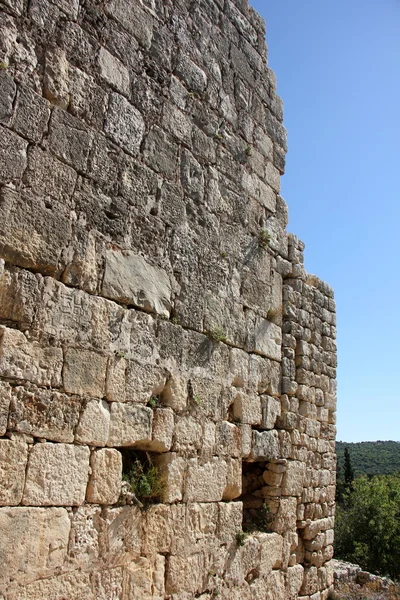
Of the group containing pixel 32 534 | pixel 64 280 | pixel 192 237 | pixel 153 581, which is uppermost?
pixel 192 237

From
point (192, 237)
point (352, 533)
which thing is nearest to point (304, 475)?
point (192, 237)

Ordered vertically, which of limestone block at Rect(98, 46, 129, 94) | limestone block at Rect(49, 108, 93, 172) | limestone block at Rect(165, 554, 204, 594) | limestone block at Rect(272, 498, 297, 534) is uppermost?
limestone block at Rect(98, 46, 129, 94)

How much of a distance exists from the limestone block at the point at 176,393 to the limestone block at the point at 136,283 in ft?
1.61

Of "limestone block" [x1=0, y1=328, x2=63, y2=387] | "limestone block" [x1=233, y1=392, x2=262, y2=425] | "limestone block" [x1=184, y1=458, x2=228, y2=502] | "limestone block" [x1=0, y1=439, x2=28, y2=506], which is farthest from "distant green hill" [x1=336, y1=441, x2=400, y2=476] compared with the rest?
"limestone block" [x1=0, y1=439, x2=28, y2=506]

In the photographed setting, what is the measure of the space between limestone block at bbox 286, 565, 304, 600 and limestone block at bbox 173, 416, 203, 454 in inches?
82.1

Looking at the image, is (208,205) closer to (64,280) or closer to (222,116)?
(222,116)

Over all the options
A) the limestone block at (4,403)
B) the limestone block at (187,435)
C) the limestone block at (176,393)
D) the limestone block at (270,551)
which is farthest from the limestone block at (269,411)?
the limestone block at (4,403)

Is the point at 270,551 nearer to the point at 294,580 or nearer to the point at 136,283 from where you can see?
the point at 294,580

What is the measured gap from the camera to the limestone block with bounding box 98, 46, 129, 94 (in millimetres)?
3904

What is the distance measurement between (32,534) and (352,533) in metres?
14.8

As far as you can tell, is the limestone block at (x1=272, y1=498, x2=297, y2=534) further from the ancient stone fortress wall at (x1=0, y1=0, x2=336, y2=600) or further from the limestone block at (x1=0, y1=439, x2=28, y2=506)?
the limestone block at (x1=0, y1=439, x2=28, y2=506)

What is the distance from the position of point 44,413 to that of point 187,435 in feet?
4.39

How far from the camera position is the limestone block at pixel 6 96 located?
317 cm

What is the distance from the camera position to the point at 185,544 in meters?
A: 4.05
